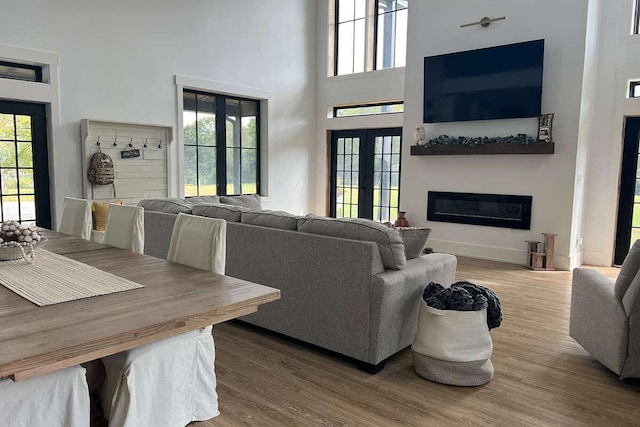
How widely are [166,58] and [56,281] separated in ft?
16.2

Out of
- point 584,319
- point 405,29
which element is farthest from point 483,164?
point 584,319

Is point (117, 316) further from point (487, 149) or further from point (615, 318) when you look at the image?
point (487, 149)

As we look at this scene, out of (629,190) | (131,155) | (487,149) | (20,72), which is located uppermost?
(20,72)

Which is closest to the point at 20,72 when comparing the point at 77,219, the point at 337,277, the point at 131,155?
the point at 131,155

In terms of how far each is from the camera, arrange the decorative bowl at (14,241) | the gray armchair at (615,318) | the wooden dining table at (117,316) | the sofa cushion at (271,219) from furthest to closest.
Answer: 1. the sofa cushion at (271,219)
2. the gray armchair at (615,318)
3. the decorative bowl at (14,241)
4. the wooden dining table at (117,316)

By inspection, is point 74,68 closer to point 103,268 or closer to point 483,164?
point 103,268

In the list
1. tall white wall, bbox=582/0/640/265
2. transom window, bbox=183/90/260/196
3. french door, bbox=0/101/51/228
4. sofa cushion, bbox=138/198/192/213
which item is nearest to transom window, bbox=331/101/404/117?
transom window, bbox=183/90/260/196

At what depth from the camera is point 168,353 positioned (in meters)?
1.99

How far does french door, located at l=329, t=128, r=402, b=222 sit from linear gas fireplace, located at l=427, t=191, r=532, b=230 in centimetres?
96

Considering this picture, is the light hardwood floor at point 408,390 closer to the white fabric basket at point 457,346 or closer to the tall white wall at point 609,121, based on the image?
the white fabric basket at point 457,346

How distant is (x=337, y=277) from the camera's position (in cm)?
290

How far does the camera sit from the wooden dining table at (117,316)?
1.36 metres

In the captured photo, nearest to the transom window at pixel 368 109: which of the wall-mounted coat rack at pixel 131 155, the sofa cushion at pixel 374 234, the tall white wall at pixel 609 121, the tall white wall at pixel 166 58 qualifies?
the tall white wall at pixel 166 58

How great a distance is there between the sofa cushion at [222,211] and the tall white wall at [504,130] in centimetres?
396
